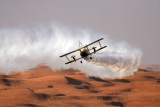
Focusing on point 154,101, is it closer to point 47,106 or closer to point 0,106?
point 47,106

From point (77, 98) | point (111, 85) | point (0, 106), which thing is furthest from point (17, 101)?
point (111, 85)

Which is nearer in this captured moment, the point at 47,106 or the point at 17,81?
the point at 47,106

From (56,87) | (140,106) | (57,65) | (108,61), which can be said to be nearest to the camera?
(140,106)

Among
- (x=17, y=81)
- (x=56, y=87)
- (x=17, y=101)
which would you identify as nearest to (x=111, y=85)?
(x=56, y=87)

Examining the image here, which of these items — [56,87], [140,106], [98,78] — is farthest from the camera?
[98,78]

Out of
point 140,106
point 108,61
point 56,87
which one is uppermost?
point 108,61

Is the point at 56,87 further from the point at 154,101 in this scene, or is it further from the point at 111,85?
the point at 154,101

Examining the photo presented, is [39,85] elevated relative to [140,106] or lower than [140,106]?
elevated

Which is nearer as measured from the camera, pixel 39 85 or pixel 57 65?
pixel 39 85

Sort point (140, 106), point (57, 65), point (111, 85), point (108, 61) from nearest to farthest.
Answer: point (140, 106)
point (108, 61)
point (111, 85)
point (57, 65)

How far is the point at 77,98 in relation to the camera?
229ft

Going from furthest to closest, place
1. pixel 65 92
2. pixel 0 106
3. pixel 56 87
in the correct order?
pixel 56 87 → pixel 65 92 → pixel 0 106

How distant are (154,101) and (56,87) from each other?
39.1 m

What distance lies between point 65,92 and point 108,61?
864 inches
